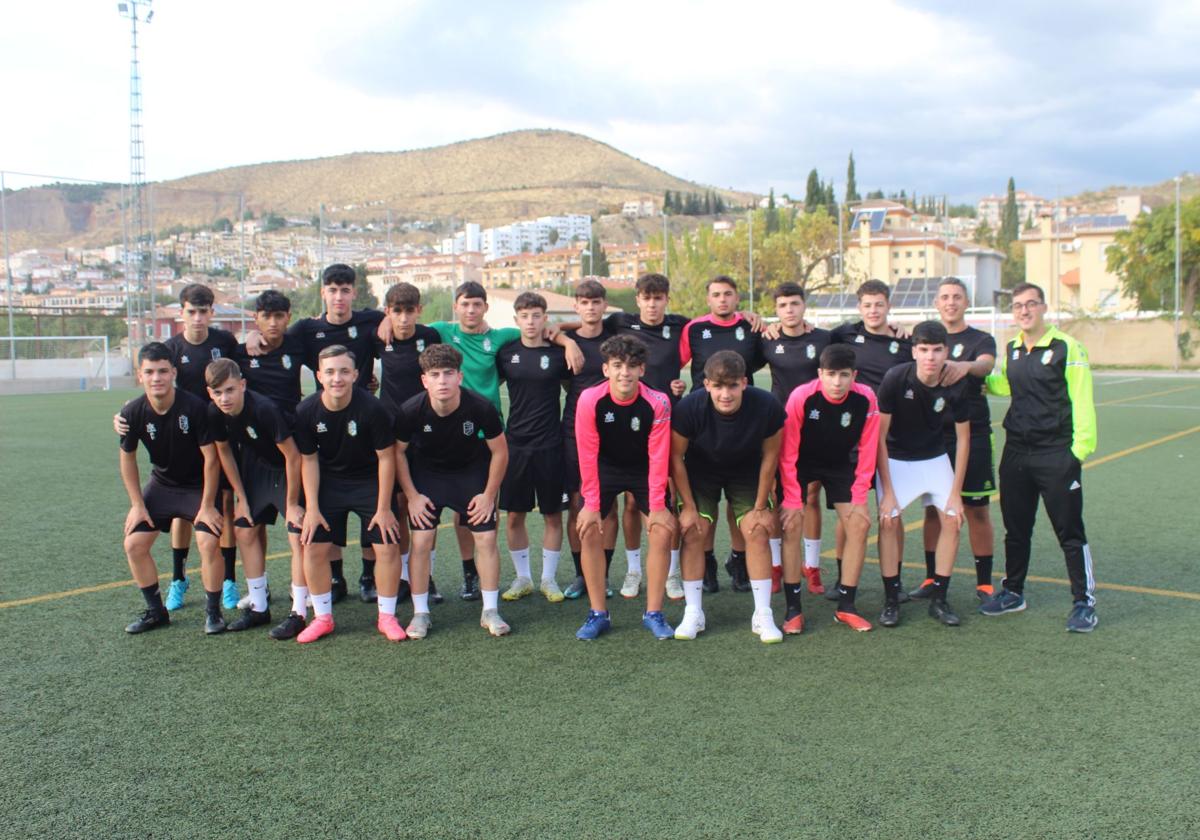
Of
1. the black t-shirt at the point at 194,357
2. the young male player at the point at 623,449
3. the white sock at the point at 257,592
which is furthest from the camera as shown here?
the black t-shirt at the point at 194,357

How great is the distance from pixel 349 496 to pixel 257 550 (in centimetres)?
72

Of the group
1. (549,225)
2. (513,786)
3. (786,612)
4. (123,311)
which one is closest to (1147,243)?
(123,311)

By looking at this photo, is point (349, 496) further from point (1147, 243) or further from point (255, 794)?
point (1147, 243)

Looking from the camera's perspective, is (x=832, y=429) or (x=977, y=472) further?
(x=977, y=472)

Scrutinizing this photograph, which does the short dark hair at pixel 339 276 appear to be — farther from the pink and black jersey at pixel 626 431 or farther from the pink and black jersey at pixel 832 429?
the pink and black jersey at pixel 832 429

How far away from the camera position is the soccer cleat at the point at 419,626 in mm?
5599

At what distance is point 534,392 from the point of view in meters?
6.59

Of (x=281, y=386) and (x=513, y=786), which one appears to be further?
(x=281, y=386)

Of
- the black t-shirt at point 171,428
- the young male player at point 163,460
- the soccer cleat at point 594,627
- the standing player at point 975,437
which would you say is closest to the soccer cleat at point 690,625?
the soccer cleat at point 594,627

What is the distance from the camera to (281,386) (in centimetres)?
651

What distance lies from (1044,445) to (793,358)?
170 cm

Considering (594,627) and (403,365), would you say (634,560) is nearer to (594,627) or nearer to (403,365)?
(594,627)

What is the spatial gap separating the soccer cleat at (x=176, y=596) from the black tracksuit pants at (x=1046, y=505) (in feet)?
17.3

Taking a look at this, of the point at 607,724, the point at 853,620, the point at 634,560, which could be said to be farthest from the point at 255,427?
the point at 853,620
